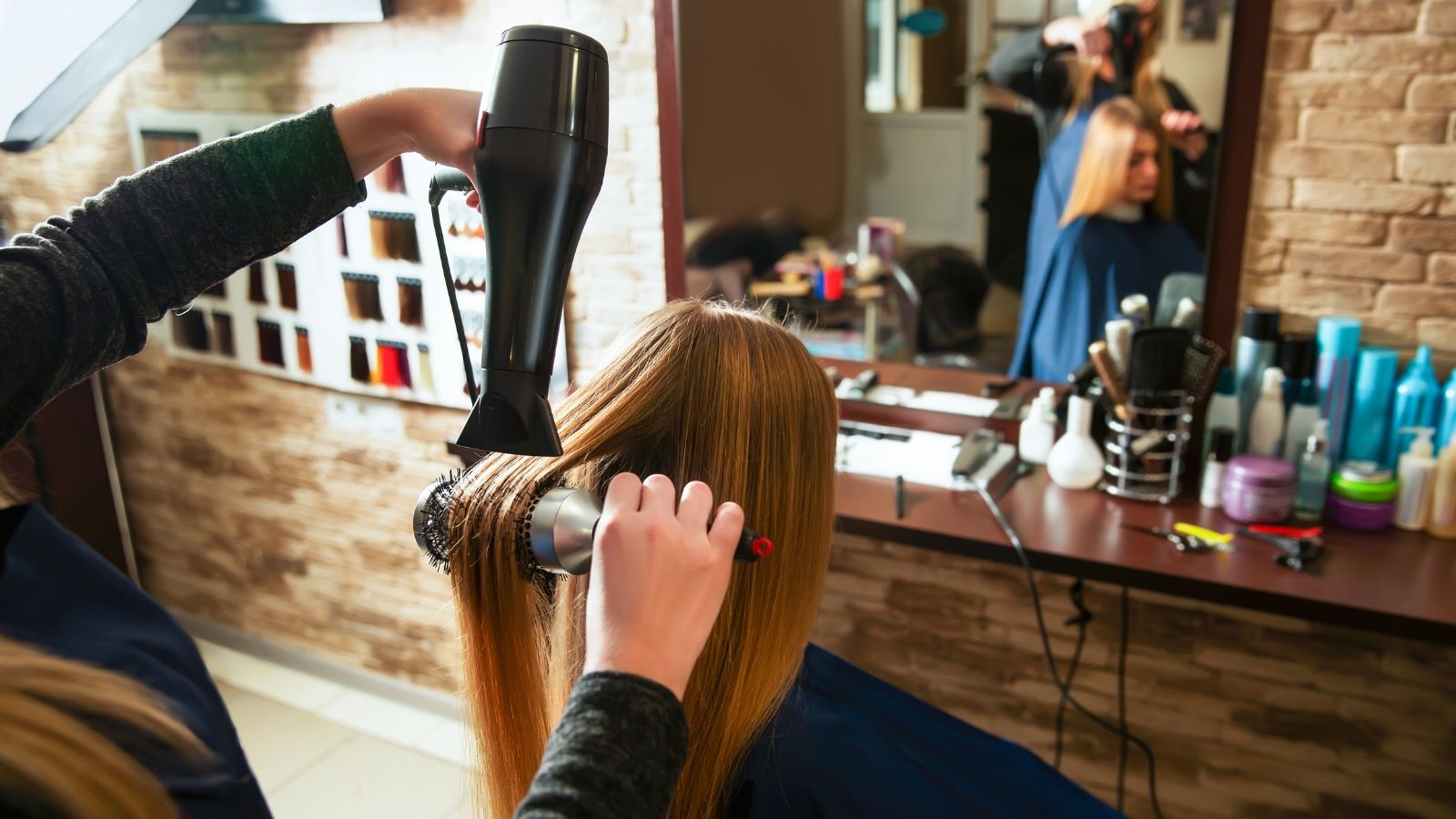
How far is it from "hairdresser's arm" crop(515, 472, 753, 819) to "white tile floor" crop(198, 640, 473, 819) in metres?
1.79

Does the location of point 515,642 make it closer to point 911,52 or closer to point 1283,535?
point 1283,535

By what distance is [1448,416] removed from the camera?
62.1 inches

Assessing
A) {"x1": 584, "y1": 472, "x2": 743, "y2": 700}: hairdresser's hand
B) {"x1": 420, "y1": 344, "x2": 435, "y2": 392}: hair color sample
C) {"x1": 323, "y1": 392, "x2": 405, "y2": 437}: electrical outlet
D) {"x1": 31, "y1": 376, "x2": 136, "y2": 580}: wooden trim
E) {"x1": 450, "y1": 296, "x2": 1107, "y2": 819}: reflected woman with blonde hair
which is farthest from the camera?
{"x1": 31, "y1": 376, "x2": 136, "y2": 580}: wooden trim

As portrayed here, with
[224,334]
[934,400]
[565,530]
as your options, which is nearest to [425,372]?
[224,334]

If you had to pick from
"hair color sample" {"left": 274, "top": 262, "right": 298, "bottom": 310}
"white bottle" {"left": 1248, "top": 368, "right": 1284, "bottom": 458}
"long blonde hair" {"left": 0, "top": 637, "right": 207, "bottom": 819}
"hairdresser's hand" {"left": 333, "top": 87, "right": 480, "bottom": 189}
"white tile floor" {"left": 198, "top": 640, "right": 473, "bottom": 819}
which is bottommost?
"white tile floor" {"left": 198, "top": 640, "right": 473, "bottom": 819}

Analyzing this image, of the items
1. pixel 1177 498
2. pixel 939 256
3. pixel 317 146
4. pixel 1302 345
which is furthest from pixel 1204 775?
pixel 317 146

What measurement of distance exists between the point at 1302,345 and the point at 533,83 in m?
1.35

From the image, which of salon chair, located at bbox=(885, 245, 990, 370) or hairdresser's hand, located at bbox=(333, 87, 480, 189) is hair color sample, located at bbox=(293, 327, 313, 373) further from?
hairdresser's hand, located at bbox=(333, 87, 480, 189)

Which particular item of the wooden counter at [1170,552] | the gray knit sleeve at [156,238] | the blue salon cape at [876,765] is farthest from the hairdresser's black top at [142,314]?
the wooden counter at [1170,552]

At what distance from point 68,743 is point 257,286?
7.69 feet

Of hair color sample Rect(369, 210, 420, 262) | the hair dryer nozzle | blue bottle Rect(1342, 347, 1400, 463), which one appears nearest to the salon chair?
blue bottle Rect(1342, 347, 1400, 463)

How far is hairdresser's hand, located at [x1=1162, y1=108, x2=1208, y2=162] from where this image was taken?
168cm

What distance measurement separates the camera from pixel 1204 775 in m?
2.05

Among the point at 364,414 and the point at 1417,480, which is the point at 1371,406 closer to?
the point at 1417,480
